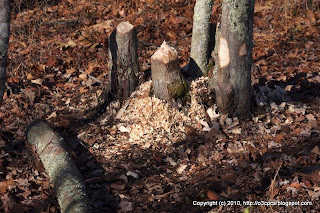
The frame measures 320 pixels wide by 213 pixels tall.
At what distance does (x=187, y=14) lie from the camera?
8.70 meters

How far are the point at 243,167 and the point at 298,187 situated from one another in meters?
0.66

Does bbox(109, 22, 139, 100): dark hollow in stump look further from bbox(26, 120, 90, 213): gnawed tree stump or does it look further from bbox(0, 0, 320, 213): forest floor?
bbox(26, 120, 90, 213): gnawed tree stump

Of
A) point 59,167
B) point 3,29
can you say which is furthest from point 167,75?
point 3,29

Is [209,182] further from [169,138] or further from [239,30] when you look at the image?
[239,30]

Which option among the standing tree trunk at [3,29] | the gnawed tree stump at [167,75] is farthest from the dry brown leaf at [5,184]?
the gnawed tree stump at [167,75]

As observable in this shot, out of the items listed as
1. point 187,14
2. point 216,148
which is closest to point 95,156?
point 216,148

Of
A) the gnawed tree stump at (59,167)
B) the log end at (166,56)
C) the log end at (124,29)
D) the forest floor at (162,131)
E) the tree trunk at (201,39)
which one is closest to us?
the gnawed tree stump at (59,167)

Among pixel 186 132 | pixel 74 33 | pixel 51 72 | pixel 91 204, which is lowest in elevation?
pixel 91 204

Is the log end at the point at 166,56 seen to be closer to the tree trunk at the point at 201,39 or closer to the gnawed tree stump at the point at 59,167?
the tree trunk at the point at 201,39

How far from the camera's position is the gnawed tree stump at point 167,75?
5.37 metres

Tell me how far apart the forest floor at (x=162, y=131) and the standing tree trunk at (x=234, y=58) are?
20cm

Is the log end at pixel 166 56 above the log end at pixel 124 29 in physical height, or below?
below

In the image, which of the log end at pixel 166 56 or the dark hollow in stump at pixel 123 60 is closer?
the log end at pixel 166 56

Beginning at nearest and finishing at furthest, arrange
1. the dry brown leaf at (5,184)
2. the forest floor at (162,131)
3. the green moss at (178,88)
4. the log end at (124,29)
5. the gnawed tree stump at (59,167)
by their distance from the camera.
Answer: the gnawed tree stump at (59,167)
the forest floor at (162,131)
the dry brown leaf at (5,184)
the green moss at (178,88)
the log end at (124,29)
